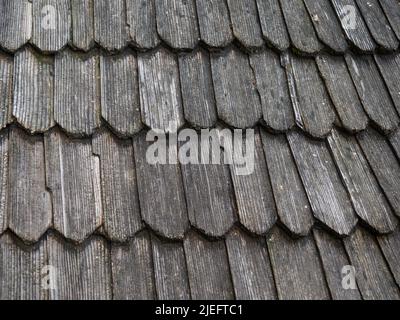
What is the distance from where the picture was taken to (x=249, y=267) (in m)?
1.47

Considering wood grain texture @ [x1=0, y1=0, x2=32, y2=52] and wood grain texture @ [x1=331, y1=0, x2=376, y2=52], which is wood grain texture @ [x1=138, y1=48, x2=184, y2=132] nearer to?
wood grain texture @ [x1=0, y1=0, x2=32, y2=52]

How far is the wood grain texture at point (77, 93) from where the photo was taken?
152 centimetres

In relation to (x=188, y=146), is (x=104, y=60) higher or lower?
higher

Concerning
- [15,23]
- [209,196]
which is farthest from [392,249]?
[15,23]

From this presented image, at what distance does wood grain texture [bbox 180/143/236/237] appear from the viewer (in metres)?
1.48

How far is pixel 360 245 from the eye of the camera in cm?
156

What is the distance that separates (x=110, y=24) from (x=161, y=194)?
1.49ft

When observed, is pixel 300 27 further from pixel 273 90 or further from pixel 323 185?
pixel 323 185

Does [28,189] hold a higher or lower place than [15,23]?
lower

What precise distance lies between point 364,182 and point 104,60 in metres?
0.70
